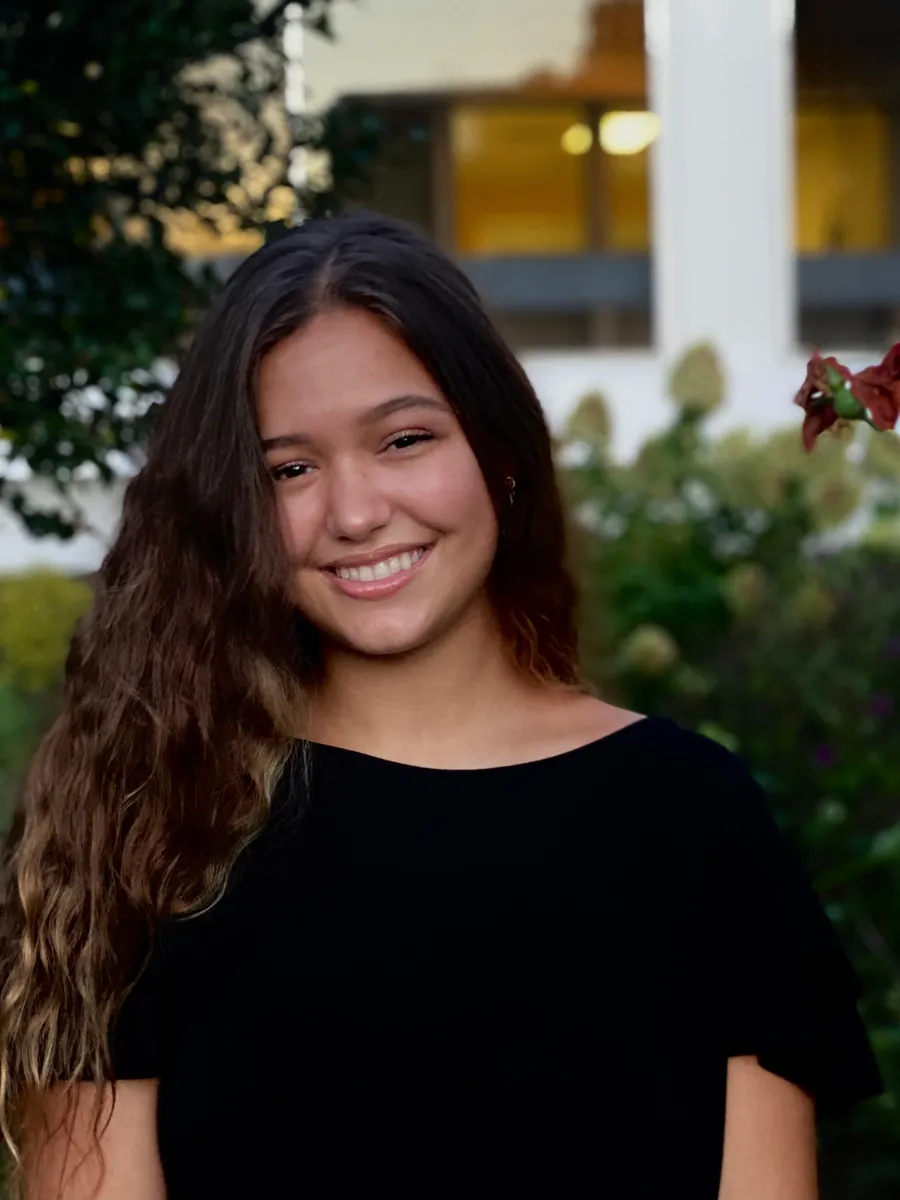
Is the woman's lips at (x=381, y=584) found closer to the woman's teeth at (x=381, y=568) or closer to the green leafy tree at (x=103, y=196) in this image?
the woman's teeth at (x=381, y=568)

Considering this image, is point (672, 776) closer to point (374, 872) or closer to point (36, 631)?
point (374, 872)

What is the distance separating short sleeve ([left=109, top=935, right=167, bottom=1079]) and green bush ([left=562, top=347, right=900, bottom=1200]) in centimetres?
168

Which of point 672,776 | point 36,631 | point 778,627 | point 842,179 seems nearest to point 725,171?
point 842,179

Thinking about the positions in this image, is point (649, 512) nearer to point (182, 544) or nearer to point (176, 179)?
point (176, 179)

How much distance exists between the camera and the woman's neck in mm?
1879

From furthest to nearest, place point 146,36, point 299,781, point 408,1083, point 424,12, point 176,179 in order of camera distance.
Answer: point 424,12 → point 176,179 → point 146,36 → point 299,781 → point 408,1083

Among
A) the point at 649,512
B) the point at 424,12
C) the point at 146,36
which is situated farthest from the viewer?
the point at 424,12

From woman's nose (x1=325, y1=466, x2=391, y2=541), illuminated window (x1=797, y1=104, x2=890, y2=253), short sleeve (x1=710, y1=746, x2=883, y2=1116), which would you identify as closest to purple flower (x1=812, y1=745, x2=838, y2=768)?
short sleeve (x1=710, y1=746, x2=883, y2=1116)

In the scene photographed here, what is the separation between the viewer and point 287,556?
1.79 m

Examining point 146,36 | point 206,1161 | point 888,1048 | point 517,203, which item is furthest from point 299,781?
point 517,203

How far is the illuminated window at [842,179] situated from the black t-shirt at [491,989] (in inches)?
139

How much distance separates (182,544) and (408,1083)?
1.96 ft

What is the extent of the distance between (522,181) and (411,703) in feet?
11.6

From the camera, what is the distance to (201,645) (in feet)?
6.26
